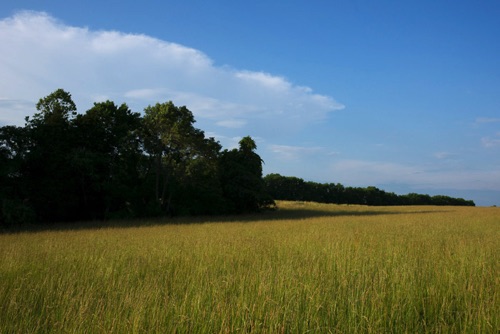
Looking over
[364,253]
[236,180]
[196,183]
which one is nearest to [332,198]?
[236,180]

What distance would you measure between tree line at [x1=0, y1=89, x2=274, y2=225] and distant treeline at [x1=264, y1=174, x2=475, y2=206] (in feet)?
157

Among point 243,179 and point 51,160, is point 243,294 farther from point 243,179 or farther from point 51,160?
point 243,179

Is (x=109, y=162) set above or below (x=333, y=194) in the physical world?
above

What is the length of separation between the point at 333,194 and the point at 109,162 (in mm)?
64860

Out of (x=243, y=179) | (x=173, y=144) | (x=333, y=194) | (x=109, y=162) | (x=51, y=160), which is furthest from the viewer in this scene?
(x=333, y=194)

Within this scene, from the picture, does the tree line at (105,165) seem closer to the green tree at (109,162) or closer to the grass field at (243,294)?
the green tree at (109,162)

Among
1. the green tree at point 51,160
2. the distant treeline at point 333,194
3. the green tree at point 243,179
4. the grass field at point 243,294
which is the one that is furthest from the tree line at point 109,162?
the distant treeline at point 333,194

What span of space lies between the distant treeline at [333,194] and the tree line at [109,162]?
4777 cm

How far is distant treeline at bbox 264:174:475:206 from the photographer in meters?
78.8

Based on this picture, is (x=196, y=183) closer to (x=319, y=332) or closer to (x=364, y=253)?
(x=364, y=253)

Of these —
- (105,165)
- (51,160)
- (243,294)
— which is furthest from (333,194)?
(243,294)

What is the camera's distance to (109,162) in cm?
2553

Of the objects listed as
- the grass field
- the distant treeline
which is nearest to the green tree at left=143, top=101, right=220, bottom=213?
the grass field

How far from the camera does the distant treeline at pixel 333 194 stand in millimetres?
78812
